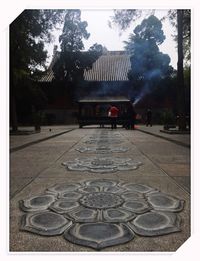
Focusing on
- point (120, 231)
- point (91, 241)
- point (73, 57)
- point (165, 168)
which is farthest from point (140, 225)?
point (73, 57)

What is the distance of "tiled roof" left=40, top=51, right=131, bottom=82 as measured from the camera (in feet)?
92.1

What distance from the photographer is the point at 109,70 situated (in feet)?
95.8

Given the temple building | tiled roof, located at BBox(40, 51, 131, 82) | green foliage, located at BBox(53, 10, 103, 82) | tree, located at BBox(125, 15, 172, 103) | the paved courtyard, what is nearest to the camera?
the paved courtyard

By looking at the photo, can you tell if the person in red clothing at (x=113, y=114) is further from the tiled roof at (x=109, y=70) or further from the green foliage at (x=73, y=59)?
the tiled roof at (x=109, y=70)

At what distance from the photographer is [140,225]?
2.24 m

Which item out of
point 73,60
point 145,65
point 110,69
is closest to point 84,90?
point 73,60

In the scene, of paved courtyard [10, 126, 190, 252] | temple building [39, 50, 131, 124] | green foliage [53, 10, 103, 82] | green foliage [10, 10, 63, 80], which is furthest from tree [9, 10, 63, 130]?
temple building [39, 50, 131, 124]

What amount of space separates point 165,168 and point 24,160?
2678 mm

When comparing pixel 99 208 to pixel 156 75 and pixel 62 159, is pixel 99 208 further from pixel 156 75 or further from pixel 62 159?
pixel 156 75

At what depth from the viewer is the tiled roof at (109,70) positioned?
28.1 m

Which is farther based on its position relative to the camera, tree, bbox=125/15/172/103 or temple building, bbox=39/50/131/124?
temple building, bbox=39/50/131/124

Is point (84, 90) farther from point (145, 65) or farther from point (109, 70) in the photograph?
point (145, 65)

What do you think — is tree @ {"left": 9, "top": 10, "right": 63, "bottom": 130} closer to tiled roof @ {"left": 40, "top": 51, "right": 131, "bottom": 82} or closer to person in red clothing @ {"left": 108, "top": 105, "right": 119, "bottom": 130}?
person in red clothing @ {"left": 108, "top": 105, "right": 119, "bottom": 130}

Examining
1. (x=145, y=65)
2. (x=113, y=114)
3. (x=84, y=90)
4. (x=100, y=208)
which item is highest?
(x=145, y=65)
